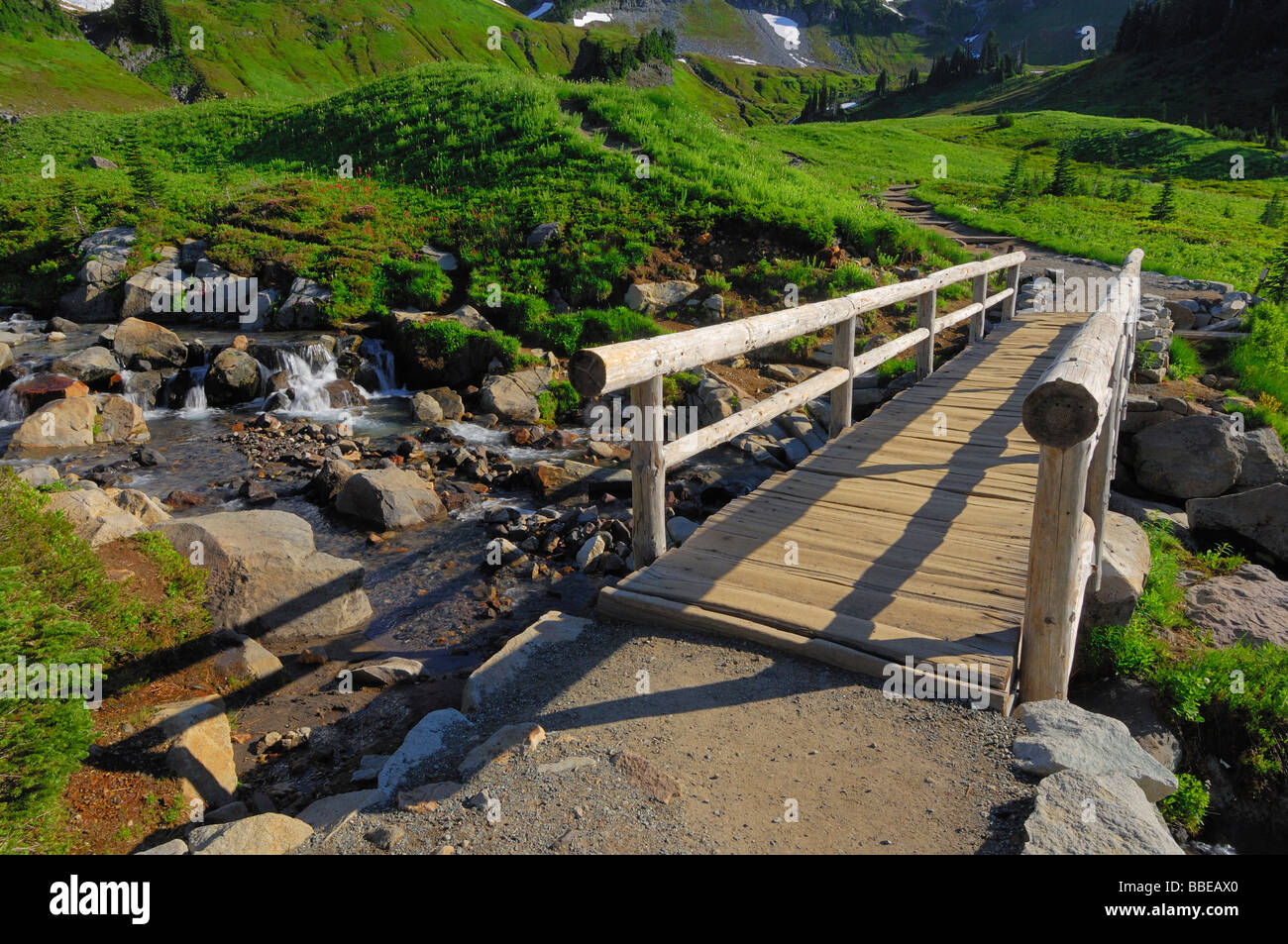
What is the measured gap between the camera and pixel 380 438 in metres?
12.8

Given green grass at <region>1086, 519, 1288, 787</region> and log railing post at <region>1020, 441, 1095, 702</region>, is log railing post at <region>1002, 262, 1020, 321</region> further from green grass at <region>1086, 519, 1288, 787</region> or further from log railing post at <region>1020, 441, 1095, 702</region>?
log railing post at <region>1020, 441, 1095, 702</region>

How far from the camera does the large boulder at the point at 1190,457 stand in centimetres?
890

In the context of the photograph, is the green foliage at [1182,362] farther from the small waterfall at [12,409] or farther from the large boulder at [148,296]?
the large boulder at [148,296]

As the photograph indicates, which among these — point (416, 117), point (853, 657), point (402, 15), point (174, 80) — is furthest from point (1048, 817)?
point (402, 15)

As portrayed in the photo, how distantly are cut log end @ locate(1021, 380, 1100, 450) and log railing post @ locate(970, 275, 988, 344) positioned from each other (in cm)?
1071

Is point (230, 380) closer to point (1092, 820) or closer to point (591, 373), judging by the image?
point (591, 373)

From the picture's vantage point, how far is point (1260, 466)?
9.09m

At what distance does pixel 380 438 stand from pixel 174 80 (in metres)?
122

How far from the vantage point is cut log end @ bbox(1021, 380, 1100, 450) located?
11.4 ft

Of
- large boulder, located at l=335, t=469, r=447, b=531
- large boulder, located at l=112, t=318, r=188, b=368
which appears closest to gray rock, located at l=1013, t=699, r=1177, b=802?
large boulder, located at l=335, t=469, r=447, b=531

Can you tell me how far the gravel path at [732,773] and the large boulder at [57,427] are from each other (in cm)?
1152

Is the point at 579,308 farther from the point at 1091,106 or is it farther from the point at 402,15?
the point at 402,15


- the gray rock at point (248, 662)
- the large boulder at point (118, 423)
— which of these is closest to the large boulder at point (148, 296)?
the large boulder at point (118, 423)

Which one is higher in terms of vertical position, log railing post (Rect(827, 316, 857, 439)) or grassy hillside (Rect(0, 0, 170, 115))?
grassy hillside (Rect(0, 0, 170, 115))
